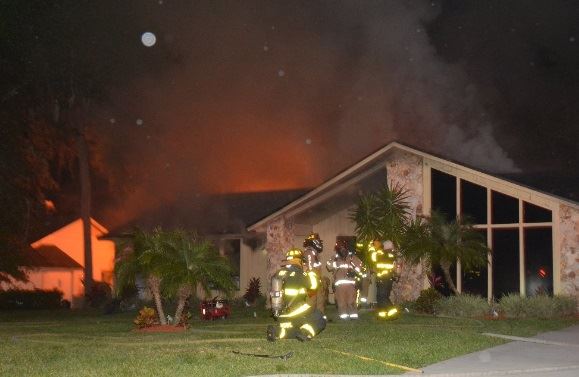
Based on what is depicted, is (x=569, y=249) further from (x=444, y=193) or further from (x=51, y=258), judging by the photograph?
(x=51, y=258)

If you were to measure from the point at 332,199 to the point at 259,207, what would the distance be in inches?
202

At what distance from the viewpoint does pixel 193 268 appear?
14.8m

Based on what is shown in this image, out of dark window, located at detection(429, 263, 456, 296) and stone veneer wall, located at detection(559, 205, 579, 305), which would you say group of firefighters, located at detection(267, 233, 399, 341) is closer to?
dark window, located at detection(429, 263, 456, 296)

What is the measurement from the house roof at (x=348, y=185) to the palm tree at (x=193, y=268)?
6.60 meters

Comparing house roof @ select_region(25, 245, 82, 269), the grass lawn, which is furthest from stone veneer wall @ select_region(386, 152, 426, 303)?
house roof @ select_region(25, 245, 82, 269)

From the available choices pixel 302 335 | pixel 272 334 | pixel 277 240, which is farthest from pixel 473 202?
pixel 272 334

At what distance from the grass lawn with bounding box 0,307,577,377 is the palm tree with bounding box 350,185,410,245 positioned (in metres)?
4.00

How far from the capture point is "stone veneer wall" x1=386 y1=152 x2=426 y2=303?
2031 centimetres

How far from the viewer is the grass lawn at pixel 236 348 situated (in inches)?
366

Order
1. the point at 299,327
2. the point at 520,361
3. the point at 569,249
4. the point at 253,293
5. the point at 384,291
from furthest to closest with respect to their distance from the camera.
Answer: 1. the point at 253,293
2. the point at 569,249
3. the point at 384,291
4. the point at 299,327
5. the point at 520,361

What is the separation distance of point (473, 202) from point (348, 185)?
3725 mm

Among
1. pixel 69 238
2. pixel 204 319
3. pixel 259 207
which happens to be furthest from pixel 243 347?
pixel 69 238

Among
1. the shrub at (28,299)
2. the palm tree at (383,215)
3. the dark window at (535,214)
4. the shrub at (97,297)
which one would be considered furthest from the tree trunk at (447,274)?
the shrub at (28,299)

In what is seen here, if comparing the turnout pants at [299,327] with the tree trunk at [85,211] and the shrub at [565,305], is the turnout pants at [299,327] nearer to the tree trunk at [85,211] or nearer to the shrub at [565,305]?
the shrub at [565,305]
